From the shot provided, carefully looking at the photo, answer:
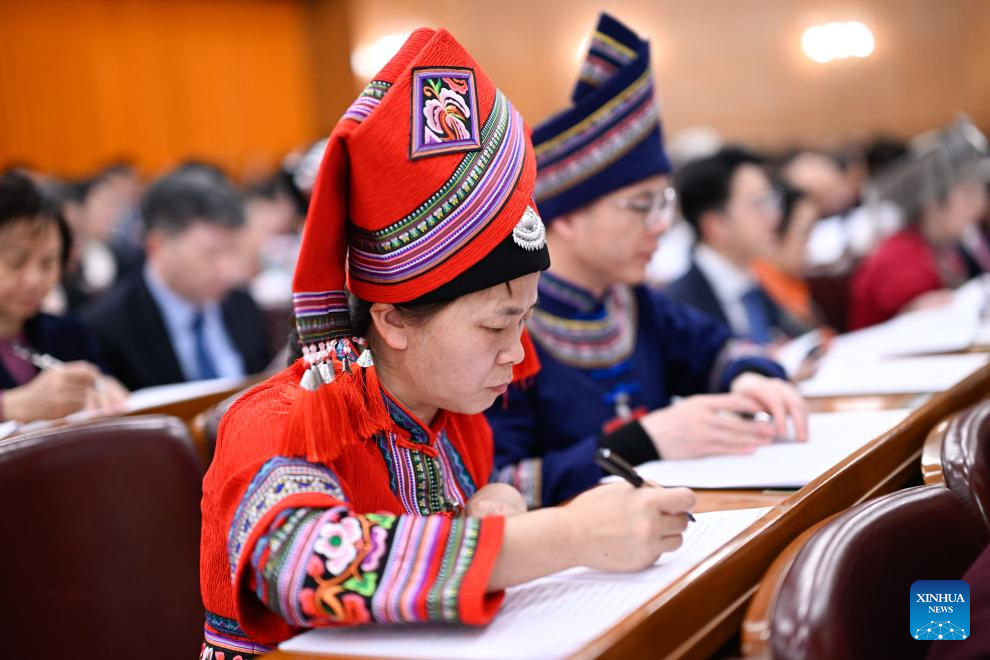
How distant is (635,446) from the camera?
1.68 meters

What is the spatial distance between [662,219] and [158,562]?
3.72 ft

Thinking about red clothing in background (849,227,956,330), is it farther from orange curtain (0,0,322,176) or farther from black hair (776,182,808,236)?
orange curtain (0,0,322,176)

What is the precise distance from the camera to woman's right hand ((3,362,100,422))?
214 centimetres

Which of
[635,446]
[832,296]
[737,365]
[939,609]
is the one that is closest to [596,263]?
[737,365]

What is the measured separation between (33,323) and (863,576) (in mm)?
2300

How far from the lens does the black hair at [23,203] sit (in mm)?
2332

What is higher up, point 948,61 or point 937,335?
point 948,61

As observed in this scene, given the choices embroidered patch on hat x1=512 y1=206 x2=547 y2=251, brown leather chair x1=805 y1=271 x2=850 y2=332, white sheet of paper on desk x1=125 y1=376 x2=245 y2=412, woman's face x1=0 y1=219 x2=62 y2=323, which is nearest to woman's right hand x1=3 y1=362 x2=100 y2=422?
white sheet of paper on desk x1=125 y1=376 x2=245 y2=412

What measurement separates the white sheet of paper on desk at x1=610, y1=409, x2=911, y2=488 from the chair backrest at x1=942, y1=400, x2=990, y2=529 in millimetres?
164

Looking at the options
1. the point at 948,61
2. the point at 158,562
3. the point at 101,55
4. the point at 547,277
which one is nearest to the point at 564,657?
the point at 158,562

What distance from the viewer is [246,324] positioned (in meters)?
3.79

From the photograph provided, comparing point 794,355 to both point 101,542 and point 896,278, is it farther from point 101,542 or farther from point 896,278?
Result: point 101,542

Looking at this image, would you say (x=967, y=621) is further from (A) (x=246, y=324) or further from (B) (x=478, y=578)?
(A) (x=246, y=324)

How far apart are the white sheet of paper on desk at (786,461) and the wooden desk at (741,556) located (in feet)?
0.11
